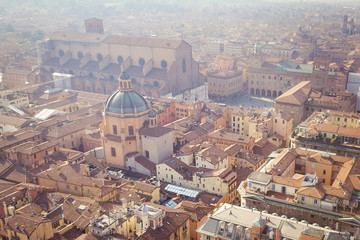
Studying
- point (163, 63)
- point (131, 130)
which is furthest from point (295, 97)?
point (131, 130)

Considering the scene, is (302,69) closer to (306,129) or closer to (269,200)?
(306,129)

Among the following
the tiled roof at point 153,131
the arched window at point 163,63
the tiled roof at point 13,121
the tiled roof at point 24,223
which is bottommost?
the tiled roof at point 13,121

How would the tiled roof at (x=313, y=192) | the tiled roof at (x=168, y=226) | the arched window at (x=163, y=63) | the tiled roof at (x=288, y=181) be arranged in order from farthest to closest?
1. the arched window at (x=163, y=63)
2. the tiled roof at (x=288, y=181)
3. the tiled roof at (x=313, y=192)
4. the tiled roof at (x=168, y=226)

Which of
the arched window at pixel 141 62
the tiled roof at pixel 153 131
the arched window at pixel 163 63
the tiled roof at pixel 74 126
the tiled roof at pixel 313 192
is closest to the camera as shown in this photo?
the tiled roof at pixel 313 192

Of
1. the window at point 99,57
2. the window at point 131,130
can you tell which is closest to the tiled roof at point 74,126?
the window at point 131,130

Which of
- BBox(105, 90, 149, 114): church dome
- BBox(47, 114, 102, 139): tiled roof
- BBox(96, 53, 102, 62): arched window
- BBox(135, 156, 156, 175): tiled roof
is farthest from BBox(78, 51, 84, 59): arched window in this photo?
BBox(135, 156, 156, 175): tiled roof

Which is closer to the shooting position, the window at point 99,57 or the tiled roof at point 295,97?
the tiled roof at point 295,97

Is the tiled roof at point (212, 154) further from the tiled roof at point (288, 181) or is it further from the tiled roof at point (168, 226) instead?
the tiled roof at point (168, 226)

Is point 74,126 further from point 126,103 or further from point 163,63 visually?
point 163,63

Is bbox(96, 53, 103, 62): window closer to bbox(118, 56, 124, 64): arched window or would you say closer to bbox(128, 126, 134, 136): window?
bbox(118, 56, 124, 64): arched window

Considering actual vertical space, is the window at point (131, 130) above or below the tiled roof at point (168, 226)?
above
